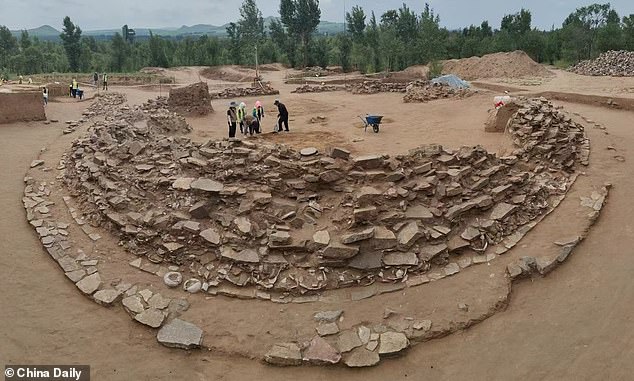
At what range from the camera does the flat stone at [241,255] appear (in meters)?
7.93

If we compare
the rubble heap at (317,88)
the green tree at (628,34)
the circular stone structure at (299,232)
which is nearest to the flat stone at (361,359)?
the circular stone structure at (299,232)

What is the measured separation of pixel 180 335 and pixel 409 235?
14.2 ft

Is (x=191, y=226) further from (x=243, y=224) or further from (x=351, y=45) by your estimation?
(x=351, y=45)

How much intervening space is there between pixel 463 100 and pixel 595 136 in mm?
8984

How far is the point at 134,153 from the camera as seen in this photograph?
11.1m

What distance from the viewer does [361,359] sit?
632 centimetres

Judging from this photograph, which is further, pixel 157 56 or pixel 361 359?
pixel 157 56

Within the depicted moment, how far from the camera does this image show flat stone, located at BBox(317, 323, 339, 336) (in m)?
6.77

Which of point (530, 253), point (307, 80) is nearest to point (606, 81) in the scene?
point (307, 80)

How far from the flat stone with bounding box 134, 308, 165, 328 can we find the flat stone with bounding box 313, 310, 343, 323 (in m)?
2.43

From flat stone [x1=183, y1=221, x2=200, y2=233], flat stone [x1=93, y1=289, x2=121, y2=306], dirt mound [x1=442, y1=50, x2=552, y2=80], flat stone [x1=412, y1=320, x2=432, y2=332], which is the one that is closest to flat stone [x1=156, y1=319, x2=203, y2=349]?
flat stone [x1=93, y1=289, x2=121, y2=306]

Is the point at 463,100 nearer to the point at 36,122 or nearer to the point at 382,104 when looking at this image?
the point at 382,104

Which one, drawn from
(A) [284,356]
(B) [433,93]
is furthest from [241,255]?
(B) [433,93]

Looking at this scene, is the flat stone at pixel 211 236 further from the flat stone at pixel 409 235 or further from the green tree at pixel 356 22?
the green tree at pixel 356 22
